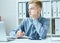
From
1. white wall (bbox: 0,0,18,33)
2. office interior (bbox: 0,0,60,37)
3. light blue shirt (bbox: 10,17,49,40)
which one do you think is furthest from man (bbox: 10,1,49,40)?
white wall (bbox: 0,0,18,33)

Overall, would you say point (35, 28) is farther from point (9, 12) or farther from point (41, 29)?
point (9, 12)

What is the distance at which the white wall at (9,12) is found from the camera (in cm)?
214

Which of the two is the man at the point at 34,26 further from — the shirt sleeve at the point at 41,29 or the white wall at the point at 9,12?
the white wall at the point at 9,12

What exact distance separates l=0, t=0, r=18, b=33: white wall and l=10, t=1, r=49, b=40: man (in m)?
0.38

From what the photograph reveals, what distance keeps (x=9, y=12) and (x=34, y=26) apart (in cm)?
57

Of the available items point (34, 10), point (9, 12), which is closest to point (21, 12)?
point (9, 12)

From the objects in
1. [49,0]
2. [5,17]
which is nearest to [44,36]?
[49,0]

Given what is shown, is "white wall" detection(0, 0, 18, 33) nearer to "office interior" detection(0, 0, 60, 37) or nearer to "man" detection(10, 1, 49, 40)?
"office interior" detection(0, 0, 60, 37)

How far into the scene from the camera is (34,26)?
1.76 m

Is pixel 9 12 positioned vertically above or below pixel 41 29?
above

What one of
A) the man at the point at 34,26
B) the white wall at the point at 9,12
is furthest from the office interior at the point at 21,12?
the man at the point at 34,26

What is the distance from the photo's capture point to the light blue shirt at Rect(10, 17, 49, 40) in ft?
5.62

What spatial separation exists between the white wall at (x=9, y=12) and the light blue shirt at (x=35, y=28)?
1.24ft

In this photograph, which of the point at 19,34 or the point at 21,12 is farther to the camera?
the point at 21,12
